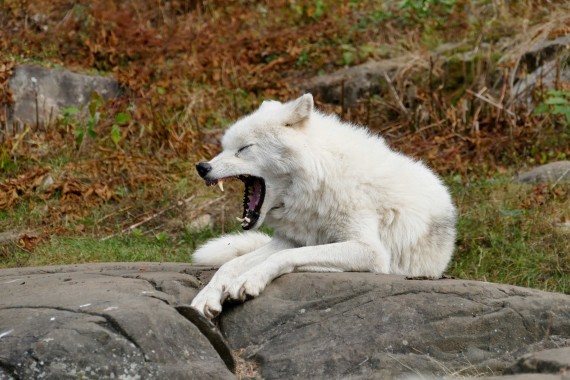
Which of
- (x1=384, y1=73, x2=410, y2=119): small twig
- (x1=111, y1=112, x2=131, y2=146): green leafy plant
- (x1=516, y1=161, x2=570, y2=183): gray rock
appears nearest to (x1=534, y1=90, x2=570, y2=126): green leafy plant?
(x1=516, y1=161, x2=570, y2=183): gray rock

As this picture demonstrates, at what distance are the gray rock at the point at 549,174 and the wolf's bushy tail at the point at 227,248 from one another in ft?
11.0

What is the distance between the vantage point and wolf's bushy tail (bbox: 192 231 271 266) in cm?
570

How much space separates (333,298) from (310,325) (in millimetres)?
226

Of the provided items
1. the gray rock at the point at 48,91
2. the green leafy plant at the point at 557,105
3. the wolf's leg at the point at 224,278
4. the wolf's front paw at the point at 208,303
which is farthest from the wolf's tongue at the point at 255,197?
the gray rock at the point at 48,91

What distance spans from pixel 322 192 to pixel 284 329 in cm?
112

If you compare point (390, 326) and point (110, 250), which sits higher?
point (390, 326)

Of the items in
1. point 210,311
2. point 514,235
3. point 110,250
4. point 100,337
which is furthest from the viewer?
point 110,250

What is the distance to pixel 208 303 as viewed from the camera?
170 inches

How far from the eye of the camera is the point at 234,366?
3.99m

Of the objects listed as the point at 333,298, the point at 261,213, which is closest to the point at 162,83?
the point at 261,213

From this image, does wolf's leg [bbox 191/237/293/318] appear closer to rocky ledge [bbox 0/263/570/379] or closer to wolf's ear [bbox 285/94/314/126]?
rocky ledge [bbox 0/263/570/379]

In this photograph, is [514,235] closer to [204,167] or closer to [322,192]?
[322,192]

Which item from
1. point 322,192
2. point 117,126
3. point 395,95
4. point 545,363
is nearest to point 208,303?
point 322,192

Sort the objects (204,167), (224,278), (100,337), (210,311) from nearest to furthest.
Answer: (100,337) → (210,311) → (224,278) → (204,167)
